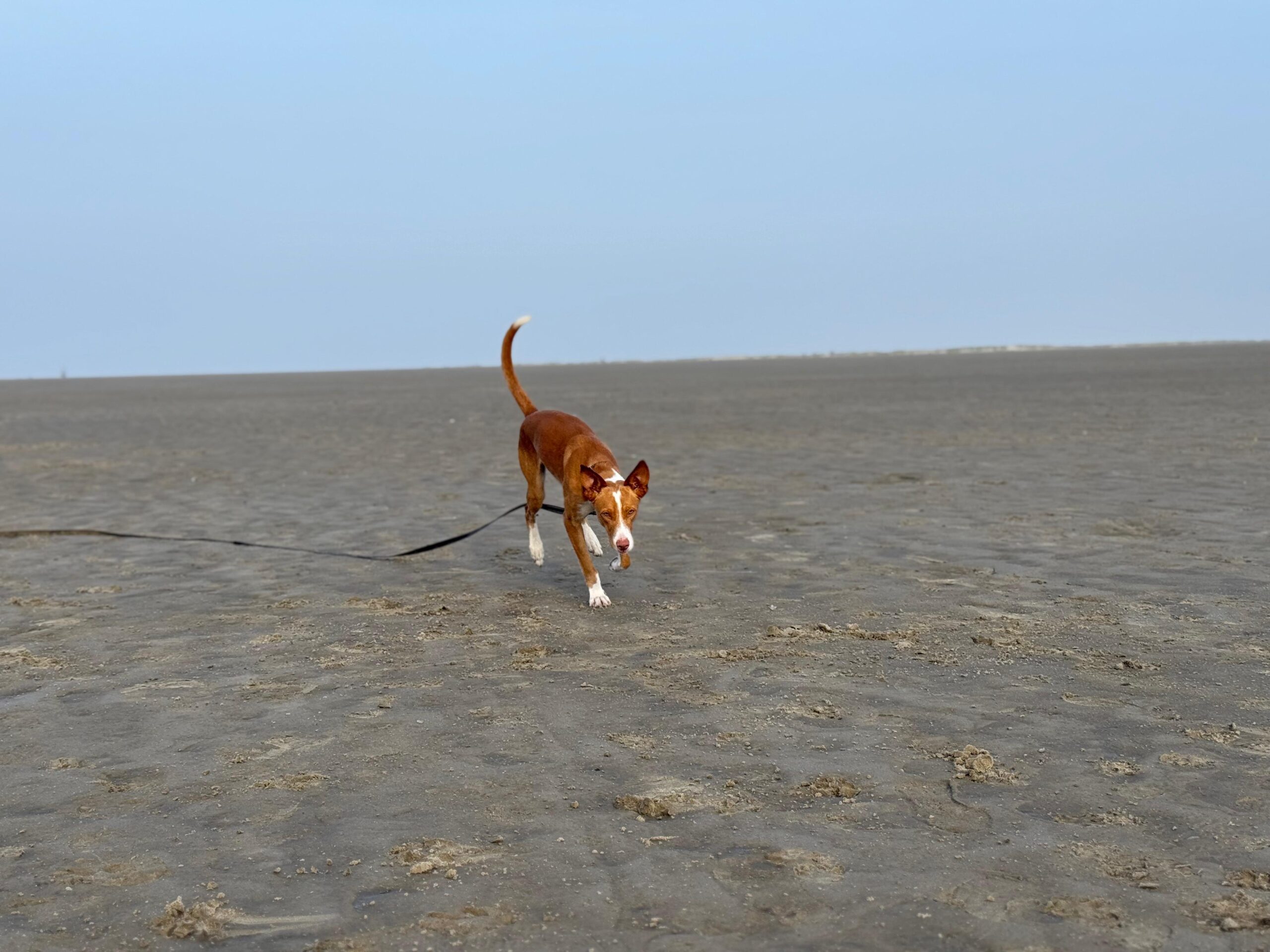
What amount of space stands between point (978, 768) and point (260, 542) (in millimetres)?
8466

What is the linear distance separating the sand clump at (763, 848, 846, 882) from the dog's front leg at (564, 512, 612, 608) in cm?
428

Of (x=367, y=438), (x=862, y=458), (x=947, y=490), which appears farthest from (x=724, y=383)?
(x=947, y=490)

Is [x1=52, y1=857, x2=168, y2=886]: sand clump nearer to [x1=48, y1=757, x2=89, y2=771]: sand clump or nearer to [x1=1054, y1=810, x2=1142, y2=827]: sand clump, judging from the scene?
[x1=48, y1=757, x2=89, y2=771]: sand clump

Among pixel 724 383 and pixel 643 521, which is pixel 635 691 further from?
pixel 724 383

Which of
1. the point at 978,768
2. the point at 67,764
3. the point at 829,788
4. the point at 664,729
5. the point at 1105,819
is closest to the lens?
the point at 1105,819

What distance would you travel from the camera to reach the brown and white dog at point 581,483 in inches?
324

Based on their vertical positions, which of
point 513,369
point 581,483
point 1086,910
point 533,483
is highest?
point 513,369

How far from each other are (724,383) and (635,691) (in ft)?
177

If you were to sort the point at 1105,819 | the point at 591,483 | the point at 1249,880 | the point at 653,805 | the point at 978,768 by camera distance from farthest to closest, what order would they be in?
1. the point at 591,483
2. the point at 978,768
3. the point at 653,805
4. the point at 1105,819
5. the point at 1249,880

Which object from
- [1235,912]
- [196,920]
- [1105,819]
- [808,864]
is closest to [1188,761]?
[1105,819]

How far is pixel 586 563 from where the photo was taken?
848 centimetres

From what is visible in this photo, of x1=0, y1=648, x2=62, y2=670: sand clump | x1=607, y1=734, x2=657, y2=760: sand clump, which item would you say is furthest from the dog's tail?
A: x1=607, y1=734, x2=657, y2=760: sand clump

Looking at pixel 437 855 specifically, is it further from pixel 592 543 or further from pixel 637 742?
pixel 592 543

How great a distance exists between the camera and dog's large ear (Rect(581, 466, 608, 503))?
27.0ft
